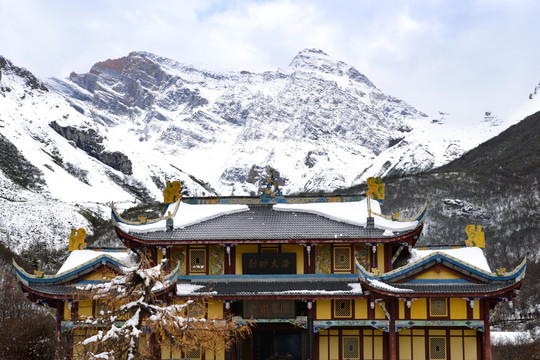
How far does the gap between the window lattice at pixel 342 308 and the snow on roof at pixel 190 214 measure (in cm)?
776

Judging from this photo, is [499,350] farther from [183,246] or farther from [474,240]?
[183,246]

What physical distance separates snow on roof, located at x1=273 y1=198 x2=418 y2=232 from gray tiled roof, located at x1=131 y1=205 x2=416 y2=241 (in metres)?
0.30

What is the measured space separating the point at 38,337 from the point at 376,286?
70.1 feet

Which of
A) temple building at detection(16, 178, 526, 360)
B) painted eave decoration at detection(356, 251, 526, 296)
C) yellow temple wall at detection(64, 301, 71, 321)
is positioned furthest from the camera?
yellow temple wall at detection(64, 301, 71, 321)

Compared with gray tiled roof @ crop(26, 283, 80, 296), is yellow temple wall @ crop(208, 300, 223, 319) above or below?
below

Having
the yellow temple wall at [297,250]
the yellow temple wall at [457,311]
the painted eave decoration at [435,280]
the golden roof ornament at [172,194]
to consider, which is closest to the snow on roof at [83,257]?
the golden roof ornament at [172,194]

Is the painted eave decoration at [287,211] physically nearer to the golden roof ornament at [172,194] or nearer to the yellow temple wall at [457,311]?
the golden roof ornament at [172,194]

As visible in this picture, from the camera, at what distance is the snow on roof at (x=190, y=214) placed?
105 ft

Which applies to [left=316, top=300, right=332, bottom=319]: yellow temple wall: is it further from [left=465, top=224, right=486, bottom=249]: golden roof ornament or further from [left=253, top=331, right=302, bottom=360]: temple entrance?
[left=465, top=224, right=486, bottom=249]: golden roof ornament

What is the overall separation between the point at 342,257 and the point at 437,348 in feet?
20.7

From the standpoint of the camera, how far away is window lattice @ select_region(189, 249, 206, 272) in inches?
1255

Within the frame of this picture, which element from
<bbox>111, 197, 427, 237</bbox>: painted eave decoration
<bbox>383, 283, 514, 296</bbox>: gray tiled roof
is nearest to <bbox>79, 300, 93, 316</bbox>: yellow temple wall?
<bbox>111, 197, 427, 237</bbox>: painted eave decoration

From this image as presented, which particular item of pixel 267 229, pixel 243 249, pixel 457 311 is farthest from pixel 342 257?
pixel 457 311

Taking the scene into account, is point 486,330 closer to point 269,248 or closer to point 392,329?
point 392,329
